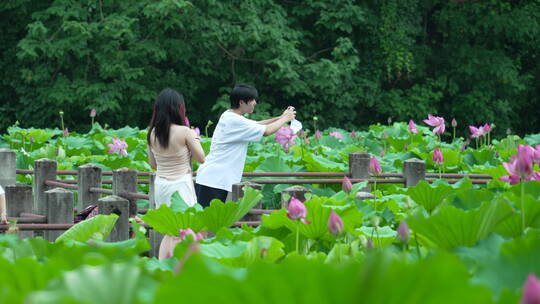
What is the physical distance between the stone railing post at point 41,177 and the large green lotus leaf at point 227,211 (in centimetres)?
Result: 322

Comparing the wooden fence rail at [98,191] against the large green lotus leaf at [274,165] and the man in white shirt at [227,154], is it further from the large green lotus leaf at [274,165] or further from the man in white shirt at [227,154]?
the large green lotus leaf at [274,165]

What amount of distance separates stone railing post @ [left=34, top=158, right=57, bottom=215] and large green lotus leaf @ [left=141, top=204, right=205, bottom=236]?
3.20 m

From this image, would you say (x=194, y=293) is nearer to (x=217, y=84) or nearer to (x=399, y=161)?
(x=399, y=161)

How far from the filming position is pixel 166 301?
2.20 ft

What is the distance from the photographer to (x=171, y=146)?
423 centimetres

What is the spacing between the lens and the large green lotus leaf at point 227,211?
1.91 metres

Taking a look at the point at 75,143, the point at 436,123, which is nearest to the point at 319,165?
the point at 436,123

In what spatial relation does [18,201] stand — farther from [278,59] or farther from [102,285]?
[278,59]

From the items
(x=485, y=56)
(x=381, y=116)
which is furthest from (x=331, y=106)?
(x=485, y=56)

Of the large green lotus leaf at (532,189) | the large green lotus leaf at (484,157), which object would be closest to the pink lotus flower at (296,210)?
the large green lotus leaf at (532,189)

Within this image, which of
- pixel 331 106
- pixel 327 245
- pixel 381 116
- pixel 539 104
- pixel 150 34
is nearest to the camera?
pixel 327 245

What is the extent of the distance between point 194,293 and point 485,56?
1732 centimetres

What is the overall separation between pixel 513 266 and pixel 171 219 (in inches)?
39.6

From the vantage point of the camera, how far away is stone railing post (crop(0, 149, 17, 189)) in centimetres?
536
